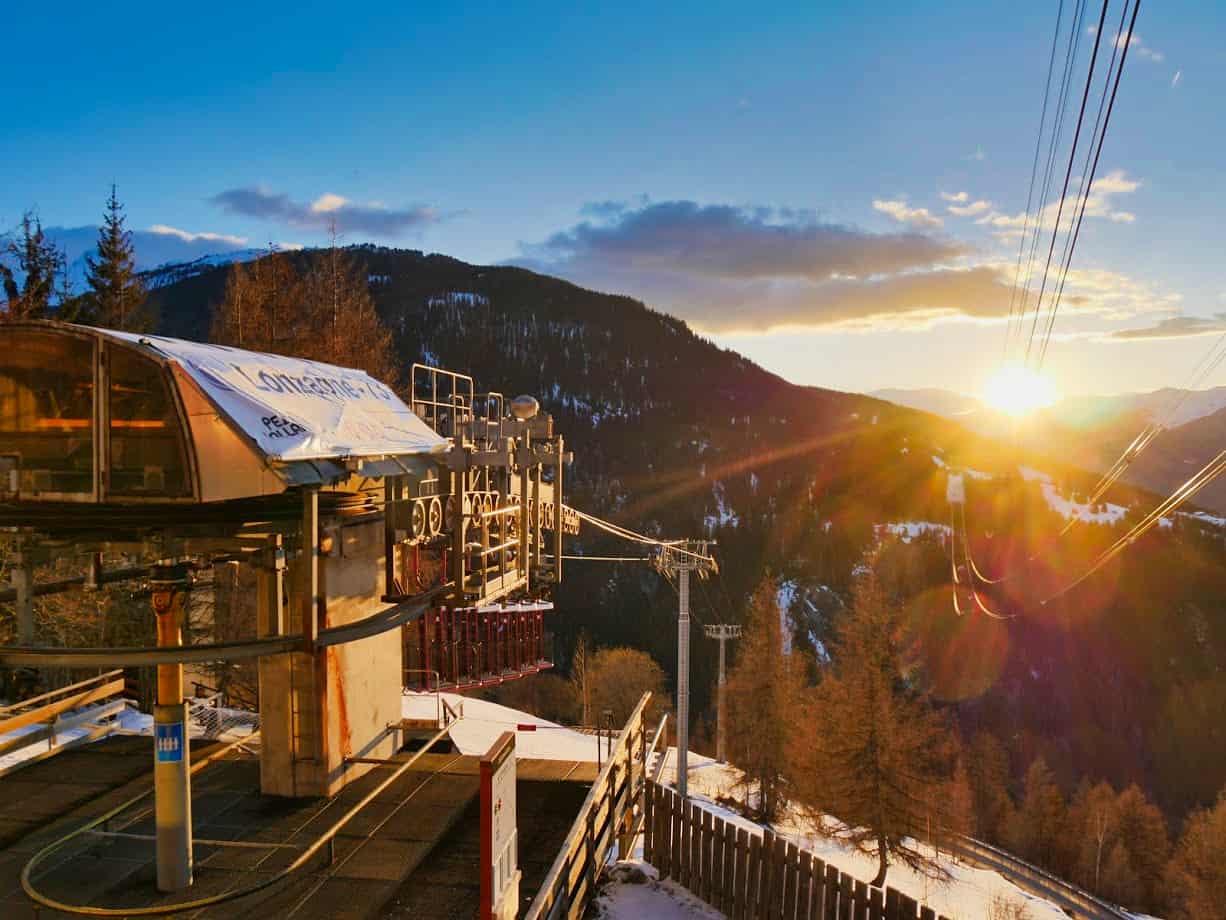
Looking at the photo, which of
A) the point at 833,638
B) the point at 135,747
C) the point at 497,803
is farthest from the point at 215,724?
the point at 833,638

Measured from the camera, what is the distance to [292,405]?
21.4 feet

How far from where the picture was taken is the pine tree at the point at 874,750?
2747 cm

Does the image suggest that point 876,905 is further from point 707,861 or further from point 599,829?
point 599,829

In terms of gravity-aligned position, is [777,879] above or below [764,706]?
above

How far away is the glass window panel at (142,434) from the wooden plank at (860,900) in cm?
709

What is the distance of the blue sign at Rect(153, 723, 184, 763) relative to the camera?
6.38 meters

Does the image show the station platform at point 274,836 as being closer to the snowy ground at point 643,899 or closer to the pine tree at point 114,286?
the snowy ground at point 643,899

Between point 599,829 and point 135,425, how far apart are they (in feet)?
19.6

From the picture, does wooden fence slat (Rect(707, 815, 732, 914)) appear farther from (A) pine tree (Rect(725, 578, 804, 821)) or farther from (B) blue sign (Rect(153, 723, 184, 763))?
(A) pine tree (Rect(725, 578, 804, 821))

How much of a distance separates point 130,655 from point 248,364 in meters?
2.42

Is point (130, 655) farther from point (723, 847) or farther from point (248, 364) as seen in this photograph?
point (723, 847)

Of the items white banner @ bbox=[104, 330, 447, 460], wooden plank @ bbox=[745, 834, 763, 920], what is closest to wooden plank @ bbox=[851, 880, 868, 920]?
wooden plank @ bbox=[745, 834, 763, 920]

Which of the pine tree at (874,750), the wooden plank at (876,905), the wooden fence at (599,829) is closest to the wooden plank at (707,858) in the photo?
the wooden fence at (599,829)

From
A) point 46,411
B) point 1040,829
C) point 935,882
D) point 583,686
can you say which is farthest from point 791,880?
point 1040,829
